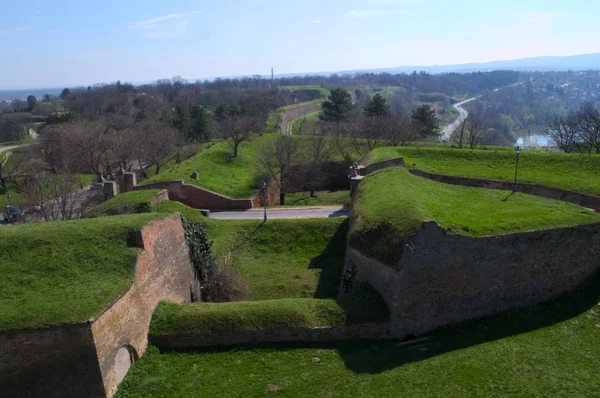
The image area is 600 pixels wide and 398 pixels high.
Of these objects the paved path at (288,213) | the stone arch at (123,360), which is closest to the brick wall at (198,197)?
the paved path at (288,213)

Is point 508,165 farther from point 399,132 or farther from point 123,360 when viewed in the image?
point 123,360

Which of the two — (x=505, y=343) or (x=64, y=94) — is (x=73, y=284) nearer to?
(x=505, y=343)

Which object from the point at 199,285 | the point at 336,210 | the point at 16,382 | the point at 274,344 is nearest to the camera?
the point at 16,382

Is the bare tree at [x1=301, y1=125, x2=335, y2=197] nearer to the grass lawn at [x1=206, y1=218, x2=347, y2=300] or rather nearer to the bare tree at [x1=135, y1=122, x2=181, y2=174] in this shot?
the grass lawn at [x1=206, y1=218, x2=347, y2=300]

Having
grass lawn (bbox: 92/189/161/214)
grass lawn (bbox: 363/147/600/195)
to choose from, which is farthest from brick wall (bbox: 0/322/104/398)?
grass lawn (bbox: 363/147/600/195)

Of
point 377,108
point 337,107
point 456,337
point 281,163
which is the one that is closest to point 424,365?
point 456,337

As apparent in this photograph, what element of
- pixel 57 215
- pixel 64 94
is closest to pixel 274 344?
pixel 57 215
